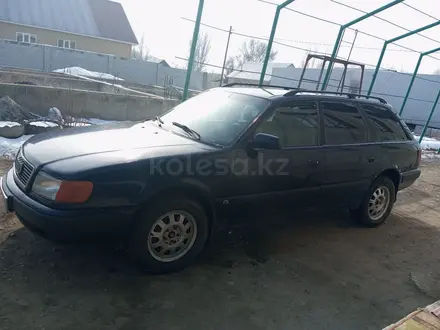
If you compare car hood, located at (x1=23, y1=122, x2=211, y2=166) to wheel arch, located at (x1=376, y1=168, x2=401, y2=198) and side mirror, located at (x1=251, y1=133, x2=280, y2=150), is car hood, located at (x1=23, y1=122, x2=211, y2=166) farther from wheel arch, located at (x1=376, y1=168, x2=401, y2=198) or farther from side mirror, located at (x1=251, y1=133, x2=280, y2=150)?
wheel arch, located at (x1=376, y1=168, x2=401, y2=198)

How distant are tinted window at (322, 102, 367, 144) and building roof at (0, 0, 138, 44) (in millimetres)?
32332

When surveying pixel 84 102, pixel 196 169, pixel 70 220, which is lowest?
pixel 84 102

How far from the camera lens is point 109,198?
9.86 ft

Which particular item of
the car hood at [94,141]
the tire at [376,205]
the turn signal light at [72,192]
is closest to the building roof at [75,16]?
the car hood at [94,141]

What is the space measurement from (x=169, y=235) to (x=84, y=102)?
7.40m

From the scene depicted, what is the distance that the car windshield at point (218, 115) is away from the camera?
3770 millimetres

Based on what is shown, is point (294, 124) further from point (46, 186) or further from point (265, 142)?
point (46, 186)

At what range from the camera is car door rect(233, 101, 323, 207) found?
12.3 ft

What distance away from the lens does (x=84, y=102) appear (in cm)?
979

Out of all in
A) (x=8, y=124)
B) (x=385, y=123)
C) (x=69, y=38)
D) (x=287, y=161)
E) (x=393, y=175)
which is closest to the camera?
(x=287, y=161)

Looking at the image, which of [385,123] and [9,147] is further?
[9,147]

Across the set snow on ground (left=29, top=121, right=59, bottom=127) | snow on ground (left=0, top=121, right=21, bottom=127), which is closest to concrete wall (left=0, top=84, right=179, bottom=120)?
snow on ground (left=29, top=121, right=59, bottom=127)

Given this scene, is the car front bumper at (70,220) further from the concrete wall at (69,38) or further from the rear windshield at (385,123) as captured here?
the concrete wall at (69,38)

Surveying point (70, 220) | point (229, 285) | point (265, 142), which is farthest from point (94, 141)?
point (229, 285)
